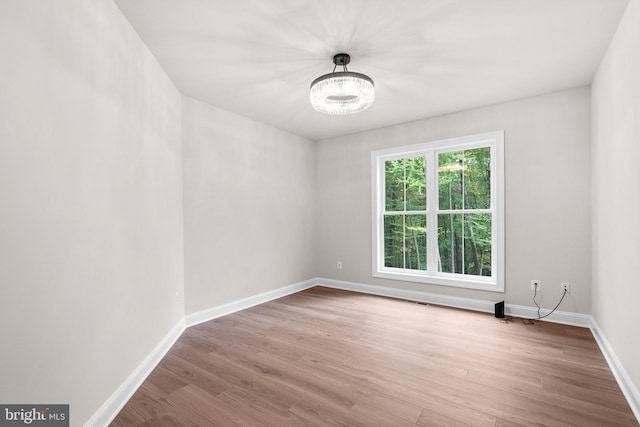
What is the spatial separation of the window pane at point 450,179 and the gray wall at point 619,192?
4.57 ft

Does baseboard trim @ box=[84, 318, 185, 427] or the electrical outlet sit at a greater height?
the electrical outlet

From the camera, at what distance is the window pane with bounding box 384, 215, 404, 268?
466 centimetres

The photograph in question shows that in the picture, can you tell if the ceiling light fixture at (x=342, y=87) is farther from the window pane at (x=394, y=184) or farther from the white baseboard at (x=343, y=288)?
the white baseboard at (x=343, y=288)

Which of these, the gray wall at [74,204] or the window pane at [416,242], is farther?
the window pane at [416,242]

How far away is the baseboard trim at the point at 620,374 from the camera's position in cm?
185

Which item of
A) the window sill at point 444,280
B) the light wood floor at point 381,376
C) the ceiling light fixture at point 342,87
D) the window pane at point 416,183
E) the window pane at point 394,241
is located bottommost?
the light wood floor at point 381,376

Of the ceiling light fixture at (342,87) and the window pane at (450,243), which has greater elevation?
the ceiling light fixture at (342,87)

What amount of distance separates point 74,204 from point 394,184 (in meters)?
4.00

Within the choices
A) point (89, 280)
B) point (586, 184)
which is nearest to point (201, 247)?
point (89, 280)

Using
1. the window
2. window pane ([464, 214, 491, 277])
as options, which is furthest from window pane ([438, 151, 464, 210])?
window pane ([464, 214, 491, 277])

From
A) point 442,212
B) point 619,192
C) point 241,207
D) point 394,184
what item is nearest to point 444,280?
point 442,212

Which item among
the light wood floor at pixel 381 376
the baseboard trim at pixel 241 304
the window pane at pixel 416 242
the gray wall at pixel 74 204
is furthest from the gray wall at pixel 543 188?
the gray wall at pixel 74 204

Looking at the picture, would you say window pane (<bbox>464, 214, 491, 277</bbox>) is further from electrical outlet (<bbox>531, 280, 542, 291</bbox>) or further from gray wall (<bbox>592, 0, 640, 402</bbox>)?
gray wall (<bbox>592, 0, 640, 402</bbox>)

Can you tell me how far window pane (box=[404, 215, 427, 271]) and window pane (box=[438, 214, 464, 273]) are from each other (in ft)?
0.72
